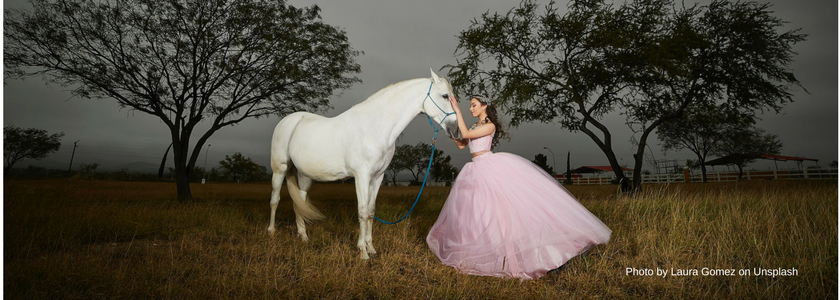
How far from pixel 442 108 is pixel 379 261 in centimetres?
191

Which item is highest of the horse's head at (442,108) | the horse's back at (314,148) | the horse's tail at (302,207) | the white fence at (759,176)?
the horse's head at (442,108)

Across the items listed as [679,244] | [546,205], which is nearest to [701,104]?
[679,244]

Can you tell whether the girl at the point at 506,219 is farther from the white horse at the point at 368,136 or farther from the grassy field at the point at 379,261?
the white horse at the point at 368,136

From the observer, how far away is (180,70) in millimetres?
9859

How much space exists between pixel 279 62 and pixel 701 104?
47.2ft

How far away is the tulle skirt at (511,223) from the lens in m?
3.16

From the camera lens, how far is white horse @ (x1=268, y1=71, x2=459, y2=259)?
3870 millimetres

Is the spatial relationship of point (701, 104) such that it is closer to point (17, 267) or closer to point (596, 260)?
point (596, 260)

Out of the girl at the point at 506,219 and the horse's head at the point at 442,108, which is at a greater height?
the horse's head at the point at 442,108

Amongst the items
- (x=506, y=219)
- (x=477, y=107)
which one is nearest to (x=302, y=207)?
(x=477, y=107)

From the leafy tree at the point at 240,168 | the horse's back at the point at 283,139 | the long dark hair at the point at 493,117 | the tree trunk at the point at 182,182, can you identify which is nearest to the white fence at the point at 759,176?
the long dark hair at the point at 493,117

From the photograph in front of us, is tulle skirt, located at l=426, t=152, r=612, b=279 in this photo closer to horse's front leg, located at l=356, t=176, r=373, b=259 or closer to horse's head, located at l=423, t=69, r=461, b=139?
horse's head, located at l=423, t=69, r=461, b=139

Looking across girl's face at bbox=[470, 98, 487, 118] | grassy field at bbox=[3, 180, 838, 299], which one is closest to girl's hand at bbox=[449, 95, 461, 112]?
girl's face at bbox=[470, 98, 487, 118]

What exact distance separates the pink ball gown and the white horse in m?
0.69
